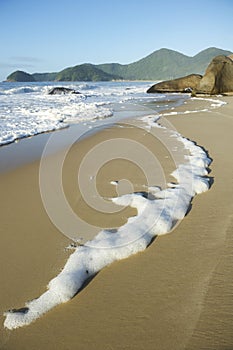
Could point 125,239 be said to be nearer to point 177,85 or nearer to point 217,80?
point 217,80

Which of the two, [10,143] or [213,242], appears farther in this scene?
[10,143]

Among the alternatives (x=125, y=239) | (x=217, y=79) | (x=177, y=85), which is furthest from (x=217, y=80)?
(x=125, y=239)

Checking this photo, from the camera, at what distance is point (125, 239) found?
2170mm

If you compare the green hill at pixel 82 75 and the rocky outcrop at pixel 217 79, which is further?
the green hill at pixel 82 75

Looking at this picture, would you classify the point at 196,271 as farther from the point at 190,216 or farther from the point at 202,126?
the point at 202,126

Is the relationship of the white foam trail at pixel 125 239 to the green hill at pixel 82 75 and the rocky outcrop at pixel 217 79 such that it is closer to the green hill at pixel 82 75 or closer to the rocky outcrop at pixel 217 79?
the rocky outcrop at pixel 217 79

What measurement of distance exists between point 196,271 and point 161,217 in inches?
28.1

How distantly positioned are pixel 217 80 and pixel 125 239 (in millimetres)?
→ 20326

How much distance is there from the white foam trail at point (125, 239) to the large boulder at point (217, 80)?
18161mm

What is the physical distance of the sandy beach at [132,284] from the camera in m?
1.36

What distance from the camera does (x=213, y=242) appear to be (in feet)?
6.84

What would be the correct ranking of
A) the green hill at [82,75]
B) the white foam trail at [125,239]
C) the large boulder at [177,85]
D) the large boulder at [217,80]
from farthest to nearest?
the green hill at [82,75] < the large boulder at [177,85] < the large boulder at [217,80] < the white foam trail at [125,239]

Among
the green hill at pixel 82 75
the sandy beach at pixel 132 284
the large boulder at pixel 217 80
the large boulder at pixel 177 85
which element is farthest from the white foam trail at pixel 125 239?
the green hill at pixel 82 75

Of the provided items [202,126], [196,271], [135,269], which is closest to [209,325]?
[196,271]
